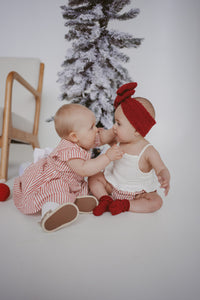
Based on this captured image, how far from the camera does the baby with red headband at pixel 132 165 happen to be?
85cm

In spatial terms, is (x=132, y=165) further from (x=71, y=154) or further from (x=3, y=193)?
(x=3, y=193)

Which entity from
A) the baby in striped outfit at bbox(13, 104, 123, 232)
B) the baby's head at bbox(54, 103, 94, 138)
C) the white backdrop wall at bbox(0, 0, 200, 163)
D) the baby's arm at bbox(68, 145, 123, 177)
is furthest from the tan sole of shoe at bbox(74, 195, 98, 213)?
the white backdrop wall at bbox(0, 0, 200, 163)

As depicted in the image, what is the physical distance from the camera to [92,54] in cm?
183

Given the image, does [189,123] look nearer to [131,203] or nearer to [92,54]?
[92,54]

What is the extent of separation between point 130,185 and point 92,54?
127 centimetres

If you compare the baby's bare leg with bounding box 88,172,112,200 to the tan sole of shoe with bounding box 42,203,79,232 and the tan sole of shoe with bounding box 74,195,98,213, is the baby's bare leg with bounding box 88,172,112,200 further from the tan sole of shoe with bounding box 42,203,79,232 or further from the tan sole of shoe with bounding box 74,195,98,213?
the tan sole of shoe with bounding box 42,203,79,232

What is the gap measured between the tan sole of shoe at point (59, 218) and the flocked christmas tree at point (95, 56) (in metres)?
1.20

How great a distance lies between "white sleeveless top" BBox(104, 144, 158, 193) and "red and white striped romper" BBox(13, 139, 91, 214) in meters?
0.16

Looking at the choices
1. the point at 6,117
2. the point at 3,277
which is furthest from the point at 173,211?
the point at 6,117

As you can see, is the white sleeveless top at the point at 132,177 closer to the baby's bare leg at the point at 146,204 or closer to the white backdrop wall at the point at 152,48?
the baby's bare leg at the point at 146,204

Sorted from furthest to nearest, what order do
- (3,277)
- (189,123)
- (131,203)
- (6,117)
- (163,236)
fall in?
(189,123)
(6,117)
(131,203)
(163,236)
(3,277)

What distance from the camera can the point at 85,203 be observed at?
0.86m

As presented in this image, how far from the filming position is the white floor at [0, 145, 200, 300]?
1.47ft

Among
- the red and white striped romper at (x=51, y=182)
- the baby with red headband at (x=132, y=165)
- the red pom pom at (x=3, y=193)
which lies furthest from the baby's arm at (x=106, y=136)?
the red pom pom at (x=3, y=193)
